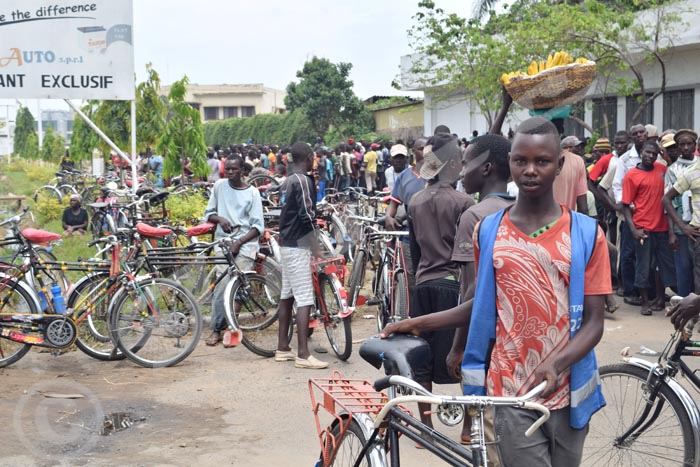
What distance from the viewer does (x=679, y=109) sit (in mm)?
21984

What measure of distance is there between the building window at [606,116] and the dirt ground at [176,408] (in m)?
16.2

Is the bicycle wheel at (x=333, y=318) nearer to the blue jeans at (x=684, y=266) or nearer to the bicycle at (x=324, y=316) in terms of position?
the bicycle at (x=324, y=316)

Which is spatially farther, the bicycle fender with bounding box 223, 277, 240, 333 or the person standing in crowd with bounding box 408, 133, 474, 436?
the bicycle fender with bounding box 223, 277, 240, 333

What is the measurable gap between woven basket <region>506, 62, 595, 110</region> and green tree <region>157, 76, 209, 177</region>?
11.0 m

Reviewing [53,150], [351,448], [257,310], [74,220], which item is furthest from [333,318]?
[53,150]

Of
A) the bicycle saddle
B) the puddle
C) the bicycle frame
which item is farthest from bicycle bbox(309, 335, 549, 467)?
the puddle

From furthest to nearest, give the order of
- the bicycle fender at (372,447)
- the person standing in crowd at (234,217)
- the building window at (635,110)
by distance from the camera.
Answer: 1. the building window at (635,110)
2. the person standing in crowd at (234,217)
3. the bicycle fender at (372,447)

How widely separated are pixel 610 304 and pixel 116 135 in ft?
38.8

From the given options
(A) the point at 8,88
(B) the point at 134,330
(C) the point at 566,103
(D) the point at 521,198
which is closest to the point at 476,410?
(D) the point at 521,198

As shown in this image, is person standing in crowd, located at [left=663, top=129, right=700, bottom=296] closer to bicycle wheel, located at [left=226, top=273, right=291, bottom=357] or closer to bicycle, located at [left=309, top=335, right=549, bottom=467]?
bicycle wheel, located at [left=226, top=273, right=291, bottom=357]

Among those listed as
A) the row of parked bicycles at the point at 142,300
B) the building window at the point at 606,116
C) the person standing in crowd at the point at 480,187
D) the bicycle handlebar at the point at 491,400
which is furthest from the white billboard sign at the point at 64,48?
the building window at the point at 606,116

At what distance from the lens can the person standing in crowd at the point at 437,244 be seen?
5.07 metres

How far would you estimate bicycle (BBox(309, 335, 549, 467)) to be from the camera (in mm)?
2686

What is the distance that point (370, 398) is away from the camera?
328cm
